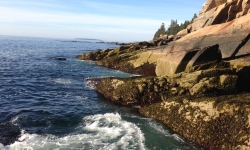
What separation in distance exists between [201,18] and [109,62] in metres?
25.1

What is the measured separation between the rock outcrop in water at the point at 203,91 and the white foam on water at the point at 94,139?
3303mm

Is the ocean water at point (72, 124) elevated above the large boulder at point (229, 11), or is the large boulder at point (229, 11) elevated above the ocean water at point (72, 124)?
the large boulder at point (229, 11)

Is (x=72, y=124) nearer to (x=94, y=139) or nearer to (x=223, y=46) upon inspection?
(x=94, y=139)

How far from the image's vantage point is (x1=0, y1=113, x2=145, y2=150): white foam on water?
52.2ft

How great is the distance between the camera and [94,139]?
1708 cm

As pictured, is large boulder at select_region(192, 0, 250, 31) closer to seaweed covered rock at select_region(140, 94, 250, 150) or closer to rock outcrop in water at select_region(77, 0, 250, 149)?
rock outcrop in water at select_region(77, 0, 250, 149)

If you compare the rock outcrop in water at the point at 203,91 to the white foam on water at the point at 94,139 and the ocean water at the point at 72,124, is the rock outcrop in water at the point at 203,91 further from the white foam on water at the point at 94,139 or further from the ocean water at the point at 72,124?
the white foam on water at the point at 94,139

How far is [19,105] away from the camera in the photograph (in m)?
23.3

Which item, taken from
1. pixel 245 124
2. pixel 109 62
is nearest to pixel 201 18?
pixel 109 62

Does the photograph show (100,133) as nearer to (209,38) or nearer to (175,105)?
(175,105)

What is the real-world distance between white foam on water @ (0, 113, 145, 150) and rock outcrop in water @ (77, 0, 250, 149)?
10.8 feet

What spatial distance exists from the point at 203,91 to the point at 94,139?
9888 millimetres

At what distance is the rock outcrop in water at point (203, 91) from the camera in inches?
630

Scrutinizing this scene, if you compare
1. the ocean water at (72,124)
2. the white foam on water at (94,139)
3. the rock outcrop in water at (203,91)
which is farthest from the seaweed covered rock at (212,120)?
the white foam on water at (94,139)
